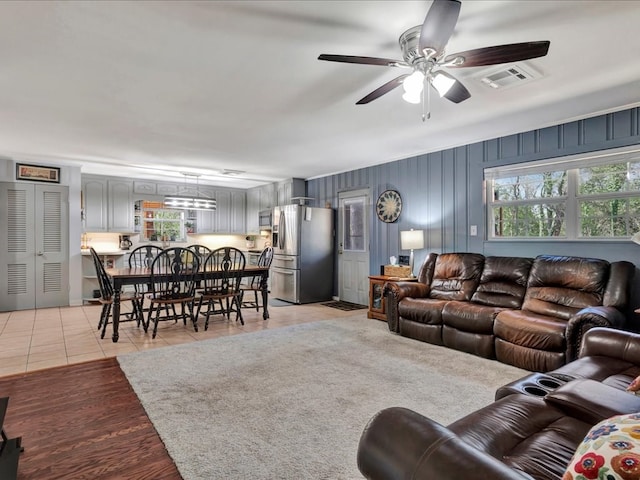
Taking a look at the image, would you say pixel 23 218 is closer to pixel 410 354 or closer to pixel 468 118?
pixel 410 354

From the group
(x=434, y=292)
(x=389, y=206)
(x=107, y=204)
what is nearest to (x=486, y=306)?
(x=434, y=292)

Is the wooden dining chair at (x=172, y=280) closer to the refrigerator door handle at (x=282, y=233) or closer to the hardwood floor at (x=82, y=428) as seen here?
the hardwood floor at (x=82, y=428)

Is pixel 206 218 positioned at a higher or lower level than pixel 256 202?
lower

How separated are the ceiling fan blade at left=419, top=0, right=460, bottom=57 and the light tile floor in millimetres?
3763

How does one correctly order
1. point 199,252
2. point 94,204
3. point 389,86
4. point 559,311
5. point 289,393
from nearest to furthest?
point 389,86 < point 289,393 < point 559,311 < point 199,252 < point 94,204

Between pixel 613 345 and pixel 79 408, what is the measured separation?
139 inches

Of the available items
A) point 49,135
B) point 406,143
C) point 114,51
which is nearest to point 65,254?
point 49,135

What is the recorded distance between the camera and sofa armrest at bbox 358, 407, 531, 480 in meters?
0.79

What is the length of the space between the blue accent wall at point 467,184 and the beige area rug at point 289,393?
156 centimetres

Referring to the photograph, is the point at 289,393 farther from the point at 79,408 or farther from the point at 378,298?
the point at 378,298

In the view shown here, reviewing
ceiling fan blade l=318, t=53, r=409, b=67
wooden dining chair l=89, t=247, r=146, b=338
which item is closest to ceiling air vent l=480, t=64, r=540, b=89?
ceiling fan blade l=318, t=53, r=409, b=67

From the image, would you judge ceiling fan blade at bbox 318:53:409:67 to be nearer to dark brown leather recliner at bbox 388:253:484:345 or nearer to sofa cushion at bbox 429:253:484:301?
dark brown leather recliner at bbox 388:253:484:345

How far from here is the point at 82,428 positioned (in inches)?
86.7

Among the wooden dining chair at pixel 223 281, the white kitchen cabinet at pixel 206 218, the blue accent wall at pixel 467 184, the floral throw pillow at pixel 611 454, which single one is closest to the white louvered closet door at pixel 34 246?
the white kitchen cabinet at pixel 206 218
